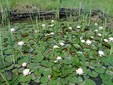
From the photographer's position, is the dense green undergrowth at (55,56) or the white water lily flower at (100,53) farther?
the white water lily flower at (100,53)

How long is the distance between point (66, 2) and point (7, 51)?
207 cm

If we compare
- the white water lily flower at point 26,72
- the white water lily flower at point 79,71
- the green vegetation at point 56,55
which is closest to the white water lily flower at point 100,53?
the green vegetation at point 56,55

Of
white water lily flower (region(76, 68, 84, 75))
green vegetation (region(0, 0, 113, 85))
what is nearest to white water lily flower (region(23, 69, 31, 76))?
green vegetation (region(0, 0, 113, 85))

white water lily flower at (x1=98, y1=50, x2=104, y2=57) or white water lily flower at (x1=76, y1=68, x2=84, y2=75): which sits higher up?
white water lily flower at (x1=98, y1=50, x2=104, y2=57)

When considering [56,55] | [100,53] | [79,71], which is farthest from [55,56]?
[100,53]

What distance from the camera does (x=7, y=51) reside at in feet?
7.52

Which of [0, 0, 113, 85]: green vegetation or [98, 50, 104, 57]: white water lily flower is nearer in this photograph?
[0, 0, 113, 85]: green vegetation

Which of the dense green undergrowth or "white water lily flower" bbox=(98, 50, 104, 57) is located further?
"white water lily flower" bbox=(98, 50, 104, 57)

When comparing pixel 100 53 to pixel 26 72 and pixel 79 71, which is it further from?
pixel 26 72

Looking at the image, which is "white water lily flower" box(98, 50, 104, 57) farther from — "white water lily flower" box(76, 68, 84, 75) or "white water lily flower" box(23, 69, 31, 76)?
"white water lily flower" box(23, 69, 31, 76)

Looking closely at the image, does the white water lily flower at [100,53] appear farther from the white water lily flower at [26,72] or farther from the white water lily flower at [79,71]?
the white water lily flower at [26,72]

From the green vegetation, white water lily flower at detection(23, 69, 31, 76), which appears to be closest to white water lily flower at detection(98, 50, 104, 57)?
the green vegetation

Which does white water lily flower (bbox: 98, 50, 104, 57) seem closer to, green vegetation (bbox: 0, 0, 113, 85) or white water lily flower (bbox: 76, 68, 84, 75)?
green vegetation (bbox: 0, 0, 113, 85)

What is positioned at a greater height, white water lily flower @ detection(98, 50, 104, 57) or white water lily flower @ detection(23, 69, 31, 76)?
white water lily flower @ detection(98, 50, 104, 57)
